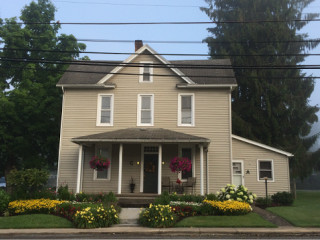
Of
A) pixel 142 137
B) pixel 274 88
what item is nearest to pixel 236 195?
pixel 142 137

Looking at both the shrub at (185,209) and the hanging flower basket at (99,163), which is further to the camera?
the hanging flower basket at (99,163)

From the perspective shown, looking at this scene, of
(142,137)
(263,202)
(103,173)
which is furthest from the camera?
(103,173)

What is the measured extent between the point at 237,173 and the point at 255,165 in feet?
3.72

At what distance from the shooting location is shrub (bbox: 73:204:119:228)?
36.9 feet

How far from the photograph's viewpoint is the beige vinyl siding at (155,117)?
17328 millimetres

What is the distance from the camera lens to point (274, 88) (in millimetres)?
26750

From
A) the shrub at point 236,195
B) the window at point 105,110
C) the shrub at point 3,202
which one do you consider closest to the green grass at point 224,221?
the shrub at point 236,195

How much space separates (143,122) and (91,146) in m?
3.35

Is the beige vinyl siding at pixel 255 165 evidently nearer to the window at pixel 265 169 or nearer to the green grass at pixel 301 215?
the window at pixel 265 169

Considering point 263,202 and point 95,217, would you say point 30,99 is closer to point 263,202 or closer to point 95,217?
point 95,217

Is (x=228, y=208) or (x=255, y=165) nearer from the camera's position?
(x=228, y=208)

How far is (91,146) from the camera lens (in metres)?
17.9

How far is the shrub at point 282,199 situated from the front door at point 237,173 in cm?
198

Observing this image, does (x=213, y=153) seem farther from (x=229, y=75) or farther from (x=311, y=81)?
(x=311, y=81)
